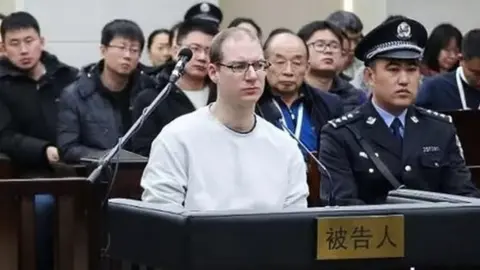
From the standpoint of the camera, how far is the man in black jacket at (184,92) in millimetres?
7344

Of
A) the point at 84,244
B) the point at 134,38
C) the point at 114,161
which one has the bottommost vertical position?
the point at 84,244

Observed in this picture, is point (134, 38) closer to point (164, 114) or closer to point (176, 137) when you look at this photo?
point (164, 114)

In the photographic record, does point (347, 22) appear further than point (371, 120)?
Yes

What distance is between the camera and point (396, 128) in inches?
243

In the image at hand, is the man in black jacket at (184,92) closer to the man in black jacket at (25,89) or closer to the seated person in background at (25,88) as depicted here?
the man in black jacket at (25,89)

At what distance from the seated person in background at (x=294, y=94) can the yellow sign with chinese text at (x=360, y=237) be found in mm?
3495

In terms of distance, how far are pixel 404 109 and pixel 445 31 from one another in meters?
4.51

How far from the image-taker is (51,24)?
1179cm

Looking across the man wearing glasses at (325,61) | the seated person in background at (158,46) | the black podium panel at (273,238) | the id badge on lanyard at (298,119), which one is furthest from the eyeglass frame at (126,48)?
the black podium panel at (273,238)

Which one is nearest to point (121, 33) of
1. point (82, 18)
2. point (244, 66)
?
point (244, 66)

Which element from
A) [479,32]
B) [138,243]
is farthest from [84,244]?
[479,32]

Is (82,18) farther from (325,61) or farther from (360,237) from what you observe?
(360,237)

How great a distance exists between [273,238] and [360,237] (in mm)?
259

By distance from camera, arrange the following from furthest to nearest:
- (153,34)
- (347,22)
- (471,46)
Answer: (153,34) → (347,22) → (471,46)
